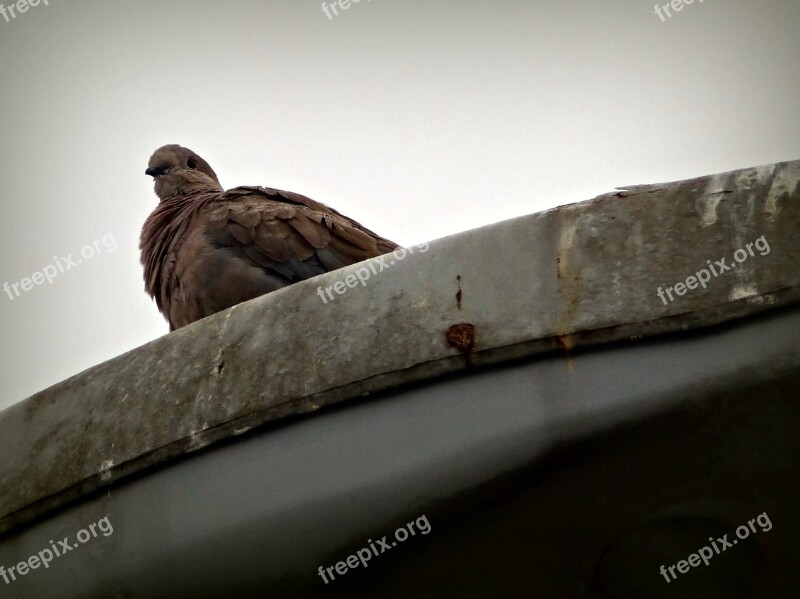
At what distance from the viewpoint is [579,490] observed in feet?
9.25

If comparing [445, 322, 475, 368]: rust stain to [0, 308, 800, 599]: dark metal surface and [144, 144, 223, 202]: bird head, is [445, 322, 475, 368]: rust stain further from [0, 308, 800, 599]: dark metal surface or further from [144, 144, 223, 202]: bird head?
[144, 144, 223, 202]: bird head

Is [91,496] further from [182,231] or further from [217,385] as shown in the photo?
[182,231]

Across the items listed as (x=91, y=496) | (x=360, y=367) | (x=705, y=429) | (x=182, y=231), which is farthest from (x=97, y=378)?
(x=182, y=231)

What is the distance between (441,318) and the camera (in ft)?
9.98

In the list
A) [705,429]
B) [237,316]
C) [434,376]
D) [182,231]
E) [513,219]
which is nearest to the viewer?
[705,429]

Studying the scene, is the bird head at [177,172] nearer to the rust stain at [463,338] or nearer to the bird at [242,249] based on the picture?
the bird at [242,249]

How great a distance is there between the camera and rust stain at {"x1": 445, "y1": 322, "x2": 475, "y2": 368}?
296cm

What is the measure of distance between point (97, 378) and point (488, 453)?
4.54 ft

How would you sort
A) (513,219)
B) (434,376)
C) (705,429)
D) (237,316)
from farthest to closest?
(237,316) < (513,219) < (434,376) < (705,429)

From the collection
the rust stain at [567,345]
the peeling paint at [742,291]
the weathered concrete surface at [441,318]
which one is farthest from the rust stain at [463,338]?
the peeling paint at [742,291]

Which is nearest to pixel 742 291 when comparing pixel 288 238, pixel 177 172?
pixel 288 238

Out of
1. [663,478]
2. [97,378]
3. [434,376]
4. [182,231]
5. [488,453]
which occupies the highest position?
[182,231]

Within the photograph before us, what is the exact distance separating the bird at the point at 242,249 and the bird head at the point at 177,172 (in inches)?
41.7

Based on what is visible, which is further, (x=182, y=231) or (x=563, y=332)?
(x=182, y=231)
